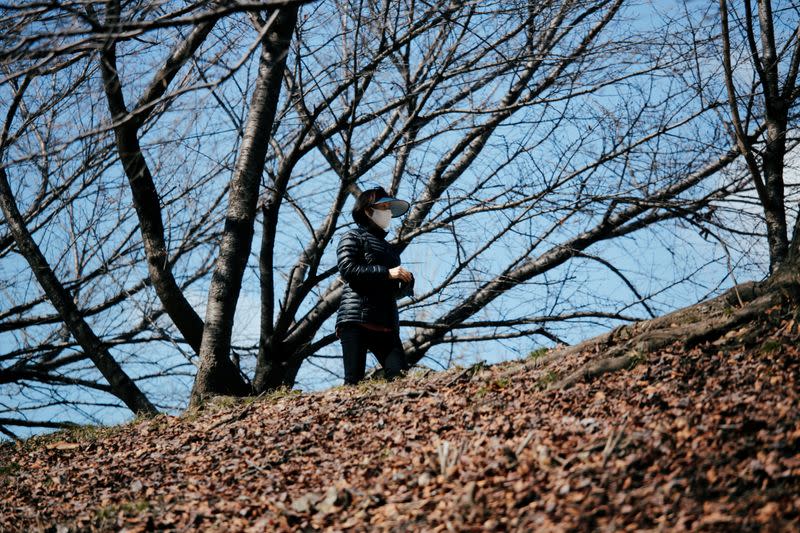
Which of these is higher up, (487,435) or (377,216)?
(377,216)

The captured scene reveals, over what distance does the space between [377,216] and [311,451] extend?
2.49m

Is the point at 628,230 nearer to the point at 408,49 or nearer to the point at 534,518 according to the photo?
the point at 408,49

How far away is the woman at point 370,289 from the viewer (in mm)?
6840

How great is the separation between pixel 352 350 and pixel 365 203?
4.16 ft

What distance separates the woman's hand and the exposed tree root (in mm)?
1435

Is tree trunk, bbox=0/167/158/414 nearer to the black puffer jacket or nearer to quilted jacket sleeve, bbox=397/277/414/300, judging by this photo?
the black puffer jacket

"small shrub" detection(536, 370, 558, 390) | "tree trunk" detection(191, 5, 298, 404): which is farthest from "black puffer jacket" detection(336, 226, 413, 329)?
"small shrub" detection(536, 370, 558, 390)

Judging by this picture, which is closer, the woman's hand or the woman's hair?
the woman's hand

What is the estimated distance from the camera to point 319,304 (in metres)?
9.16

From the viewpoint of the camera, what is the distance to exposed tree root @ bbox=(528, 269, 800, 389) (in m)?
5.50

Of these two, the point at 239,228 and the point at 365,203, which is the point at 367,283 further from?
the point at 239,228

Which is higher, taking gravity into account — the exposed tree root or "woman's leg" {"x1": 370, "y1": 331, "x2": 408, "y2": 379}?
"woman's leg" {"x1": 370, "y1": 331, "x2": 408, "y2": 379}

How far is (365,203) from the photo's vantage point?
711 cm

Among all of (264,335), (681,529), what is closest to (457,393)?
(681,529)
